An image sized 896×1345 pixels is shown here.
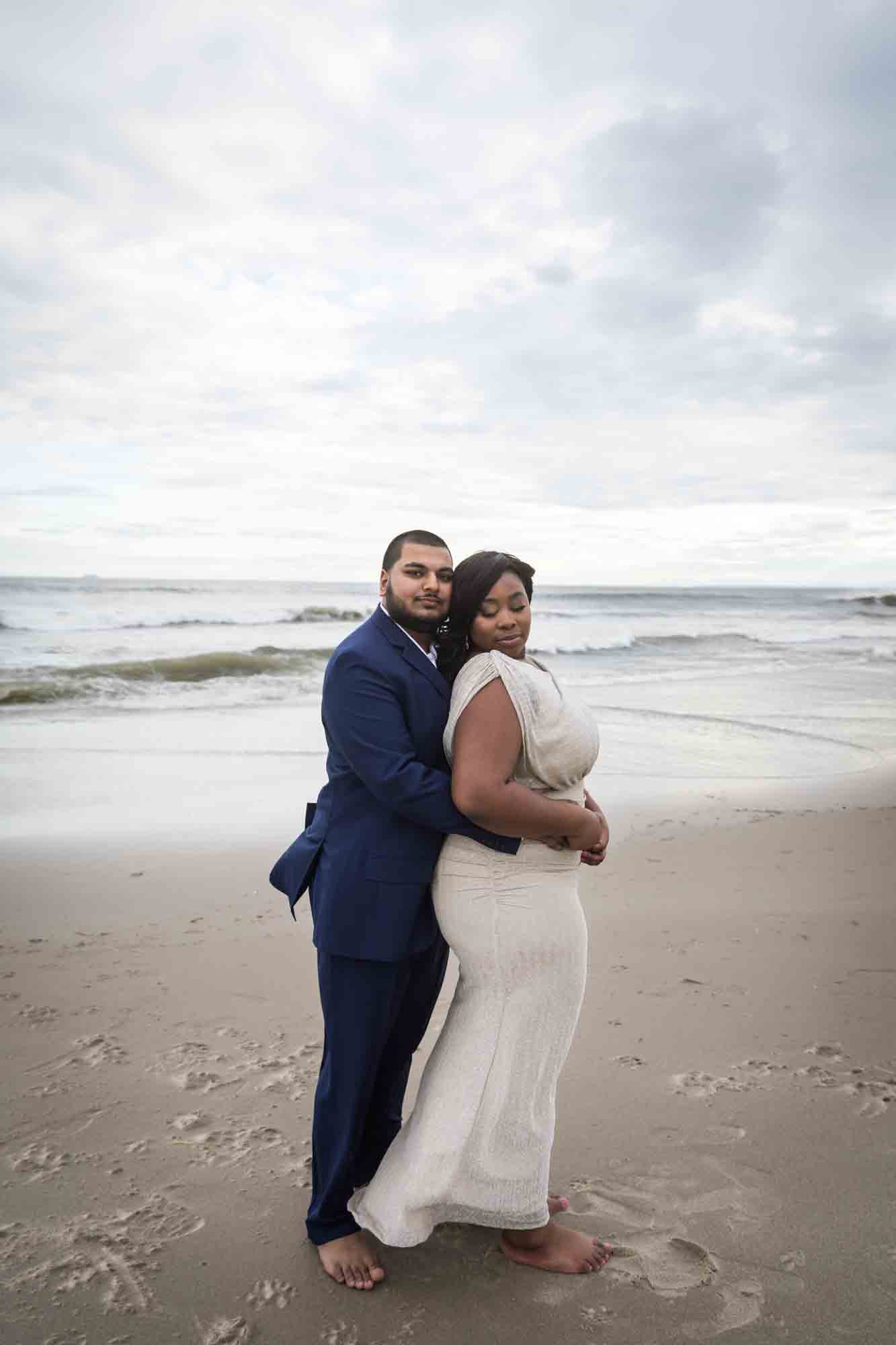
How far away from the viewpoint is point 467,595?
2.73 meters

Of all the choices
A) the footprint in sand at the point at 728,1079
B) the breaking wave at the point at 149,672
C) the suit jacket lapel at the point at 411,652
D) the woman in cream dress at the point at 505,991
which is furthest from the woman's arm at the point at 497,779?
the breaking wave at the point at 149,672

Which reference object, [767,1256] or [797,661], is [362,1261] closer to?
[767,1256]

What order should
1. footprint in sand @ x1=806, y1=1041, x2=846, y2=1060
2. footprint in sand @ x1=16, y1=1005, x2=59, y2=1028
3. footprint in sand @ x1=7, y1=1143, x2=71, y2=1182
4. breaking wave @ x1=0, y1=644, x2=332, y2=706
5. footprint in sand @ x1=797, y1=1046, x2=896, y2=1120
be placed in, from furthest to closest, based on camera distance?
breaking wave @ x1=0, y1=644, x2=332, y2=706 → footprint in sand @ x1=16, y1=1005, x2=59, y2=1028 → footprint in sand @ x1=806, y1=1041, x2=846, y2=1060 → footprint in sand @ x1=797, y1=1046, x2=896, y2=1120 → footprint in sand @ x1=7, y1=1143, x2=71, y2=1182

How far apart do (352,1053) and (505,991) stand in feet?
1.52

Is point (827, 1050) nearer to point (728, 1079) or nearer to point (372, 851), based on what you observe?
Answer: point (728, 1079)

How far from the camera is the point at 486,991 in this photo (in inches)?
104

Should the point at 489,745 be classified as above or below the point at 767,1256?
above

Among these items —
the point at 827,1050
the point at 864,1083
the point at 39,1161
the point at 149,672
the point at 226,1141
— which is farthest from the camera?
the point at 149,672

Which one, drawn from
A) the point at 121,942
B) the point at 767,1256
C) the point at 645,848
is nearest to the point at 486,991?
the point at 767,1256

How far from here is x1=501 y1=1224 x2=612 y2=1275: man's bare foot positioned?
8.78 ft

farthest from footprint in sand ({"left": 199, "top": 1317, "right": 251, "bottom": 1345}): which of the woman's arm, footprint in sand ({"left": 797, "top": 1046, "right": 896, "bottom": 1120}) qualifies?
footprint in sand ({"left": 797, "top": 1046, "right": 896, "bottom": 1120})

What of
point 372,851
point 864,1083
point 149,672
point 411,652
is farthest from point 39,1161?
point 149,672

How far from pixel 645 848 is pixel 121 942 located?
137 inches

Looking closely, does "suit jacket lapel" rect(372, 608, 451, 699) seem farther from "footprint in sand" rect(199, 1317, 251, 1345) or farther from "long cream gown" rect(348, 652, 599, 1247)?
"footprint in sand" rect(199, 1317, 251, 1345)
